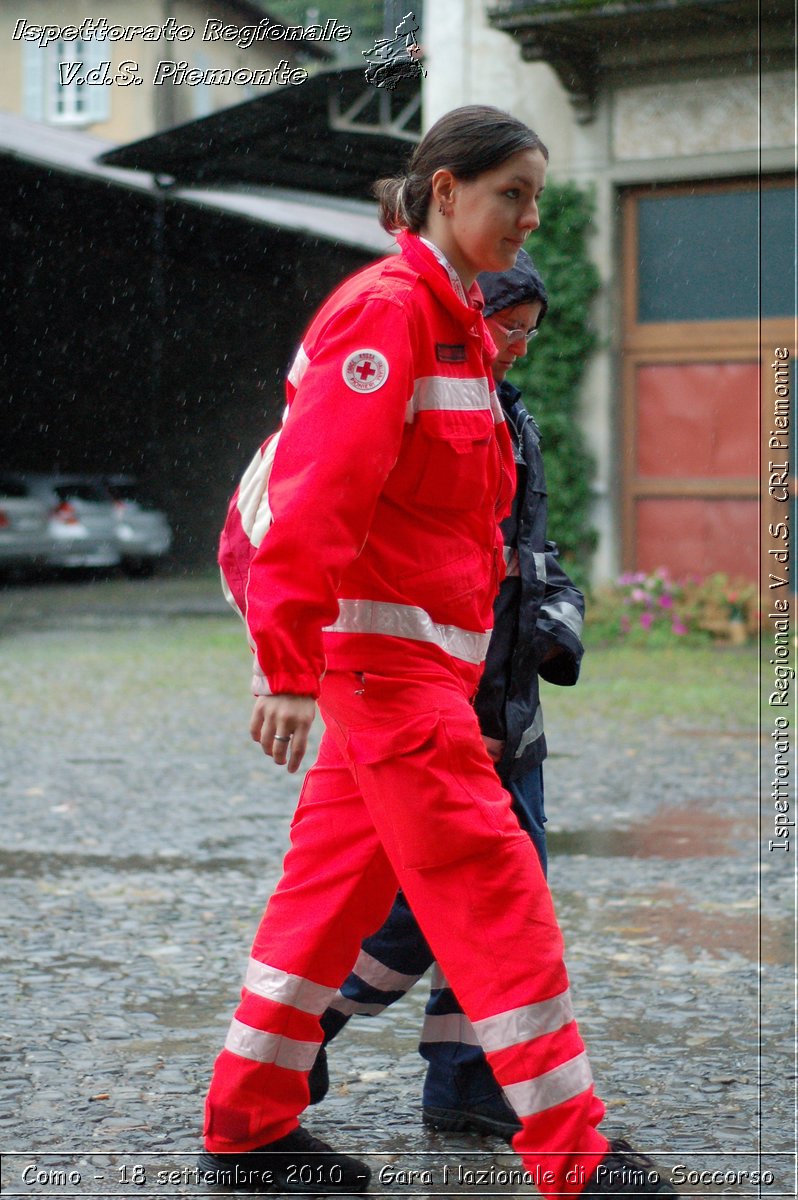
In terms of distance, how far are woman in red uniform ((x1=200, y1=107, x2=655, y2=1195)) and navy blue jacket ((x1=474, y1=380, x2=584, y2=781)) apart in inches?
14.4

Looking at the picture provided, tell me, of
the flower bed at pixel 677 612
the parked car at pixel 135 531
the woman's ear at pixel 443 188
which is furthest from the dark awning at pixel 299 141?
the woman's ear at pixel 443 188

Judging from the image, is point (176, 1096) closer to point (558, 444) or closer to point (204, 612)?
point (558, 444)

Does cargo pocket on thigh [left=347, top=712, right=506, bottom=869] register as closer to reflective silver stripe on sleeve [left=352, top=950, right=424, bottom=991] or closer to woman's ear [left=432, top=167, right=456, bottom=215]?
reflective silver stripe on sleeve [left=352, top=950, right=424, bottom=991]

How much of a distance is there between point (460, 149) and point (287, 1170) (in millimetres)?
1960

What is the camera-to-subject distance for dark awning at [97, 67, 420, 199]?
14.4m

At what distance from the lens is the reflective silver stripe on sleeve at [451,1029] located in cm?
349

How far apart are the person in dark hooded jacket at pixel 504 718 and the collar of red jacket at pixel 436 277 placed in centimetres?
52

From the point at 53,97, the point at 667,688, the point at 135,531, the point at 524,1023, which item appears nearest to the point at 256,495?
the point at 524,1023

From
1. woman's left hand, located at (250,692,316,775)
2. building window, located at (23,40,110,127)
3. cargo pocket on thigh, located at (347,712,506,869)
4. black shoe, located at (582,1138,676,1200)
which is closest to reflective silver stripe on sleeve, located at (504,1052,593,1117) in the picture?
black shoe, located at (582,1138,676,1200)

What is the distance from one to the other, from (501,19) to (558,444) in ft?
12.6

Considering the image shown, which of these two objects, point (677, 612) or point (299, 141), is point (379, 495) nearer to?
point (677, 612)

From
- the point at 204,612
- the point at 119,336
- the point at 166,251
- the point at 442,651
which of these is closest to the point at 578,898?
the point at 442,651

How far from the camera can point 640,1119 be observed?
3.52 metres

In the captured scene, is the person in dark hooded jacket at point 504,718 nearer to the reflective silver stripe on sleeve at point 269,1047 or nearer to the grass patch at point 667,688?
the reflective silver stripe on sleeve at point 269,1047
